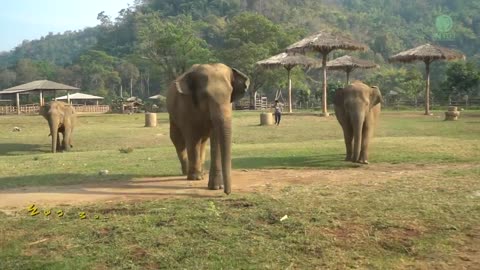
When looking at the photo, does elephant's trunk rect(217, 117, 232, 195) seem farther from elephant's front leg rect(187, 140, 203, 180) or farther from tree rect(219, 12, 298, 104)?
tree rect(219, 12, 298, 104)

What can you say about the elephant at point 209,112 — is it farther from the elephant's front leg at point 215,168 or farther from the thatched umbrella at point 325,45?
the thatched umbrella at point 325,45

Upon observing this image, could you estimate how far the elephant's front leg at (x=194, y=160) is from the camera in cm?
975

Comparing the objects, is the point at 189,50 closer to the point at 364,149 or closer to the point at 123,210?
the point at 364,149

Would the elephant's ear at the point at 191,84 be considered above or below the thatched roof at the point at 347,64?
below

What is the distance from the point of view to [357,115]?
12305 mm

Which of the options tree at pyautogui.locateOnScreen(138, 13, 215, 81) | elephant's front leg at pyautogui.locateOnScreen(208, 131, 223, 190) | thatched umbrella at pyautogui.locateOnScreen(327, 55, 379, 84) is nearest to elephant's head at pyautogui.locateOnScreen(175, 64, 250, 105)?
elephant's front leg at pyautogui.locateOnScreen(208, 131, 223, 190)

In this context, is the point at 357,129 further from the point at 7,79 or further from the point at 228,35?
the point at 7,79

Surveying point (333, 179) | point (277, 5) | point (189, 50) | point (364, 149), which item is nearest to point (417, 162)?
point (364, 149)

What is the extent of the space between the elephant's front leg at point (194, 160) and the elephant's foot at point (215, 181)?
41.2 inches

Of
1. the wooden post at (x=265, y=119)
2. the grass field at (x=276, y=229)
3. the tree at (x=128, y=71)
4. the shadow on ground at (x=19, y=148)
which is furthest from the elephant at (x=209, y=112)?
the tree at (x=128, y=71)

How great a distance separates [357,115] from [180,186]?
16.1ft

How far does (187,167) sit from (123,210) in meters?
3.33

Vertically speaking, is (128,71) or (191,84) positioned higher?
(128,71)

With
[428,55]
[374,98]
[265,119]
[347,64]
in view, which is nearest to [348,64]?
[347,64]
